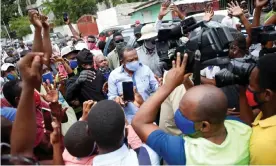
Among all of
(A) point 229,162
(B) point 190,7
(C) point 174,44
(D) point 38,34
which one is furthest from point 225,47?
(B) point 190,7

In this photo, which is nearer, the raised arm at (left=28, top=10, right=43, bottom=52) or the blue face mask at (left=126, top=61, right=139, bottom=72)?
the raised arm at (left=28, top=10, right=43, bottom=52)

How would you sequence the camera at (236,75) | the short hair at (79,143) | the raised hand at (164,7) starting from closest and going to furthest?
the short hair at (79,143) < the camera at (236,75) < the raised hand at (164,7)

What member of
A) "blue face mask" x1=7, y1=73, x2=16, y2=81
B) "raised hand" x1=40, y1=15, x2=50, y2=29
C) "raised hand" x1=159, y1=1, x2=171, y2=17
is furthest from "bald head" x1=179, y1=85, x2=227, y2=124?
"blue face mask" x1=7, y1=73, x2=16, y2=81

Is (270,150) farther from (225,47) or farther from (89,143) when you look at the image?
(89,143)

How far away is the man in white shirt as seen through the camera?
1.65 meters

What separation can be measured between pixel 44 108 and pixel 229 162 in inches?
67.3

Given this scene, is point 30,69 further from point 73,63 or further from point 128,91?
point 73,63

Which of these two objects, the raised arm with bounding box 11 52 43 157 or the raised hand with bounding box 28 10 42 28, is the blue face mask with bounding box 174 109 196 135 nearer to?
the raised arm with bounding box 11 52 43 157

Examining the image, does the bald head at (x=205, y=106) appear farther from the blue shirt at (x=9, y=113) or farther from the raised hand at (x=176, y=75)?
the blue shirt at (x=9, y=113)

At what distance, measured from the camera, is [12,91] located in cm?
271

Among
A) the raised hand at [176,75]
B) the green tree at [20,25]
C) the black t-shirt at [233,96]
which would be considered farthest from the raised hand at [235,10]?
the green tree at [20,25]

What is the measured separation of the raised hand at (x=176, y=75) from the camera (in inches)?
71.9

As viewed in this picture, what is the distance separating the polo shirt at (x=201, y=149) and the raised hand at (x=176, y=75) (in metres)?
0.30

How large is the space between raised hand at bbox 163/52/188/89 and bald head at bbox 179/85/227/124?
181 millimetres
